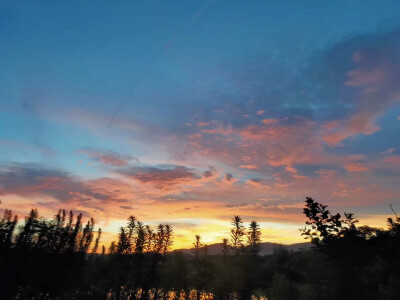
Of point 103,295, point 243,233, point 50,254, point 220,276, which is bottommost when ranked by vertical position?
point 103,295

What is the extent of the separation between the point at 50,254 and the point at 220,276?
33936 mm

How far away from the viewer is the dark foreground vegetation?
17.0 m

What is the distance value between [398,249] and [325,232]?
4.27m

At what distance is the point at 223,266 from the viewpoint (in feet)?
205

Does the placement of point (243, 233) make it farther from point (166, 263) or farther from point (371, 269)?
point (371, 269)

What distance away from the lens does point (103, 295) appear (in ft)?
220

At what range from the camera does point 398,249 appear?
1708 cm

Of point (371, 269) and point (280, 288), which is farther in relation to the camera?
point (280, 288)

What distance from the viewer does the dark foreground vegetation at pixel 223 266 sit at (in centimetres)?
1700

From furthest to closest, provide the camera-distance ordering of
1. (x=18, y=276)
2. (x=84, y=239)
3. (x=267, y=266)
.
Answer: (x=84, y=239), (x=267, y=266), (x=18, y=276)

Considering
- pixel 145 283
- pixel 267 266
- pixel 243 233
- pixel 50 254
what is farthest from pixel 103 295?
pixel 267 266

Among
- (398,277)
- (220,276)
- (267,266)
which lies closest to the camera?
(398,277)

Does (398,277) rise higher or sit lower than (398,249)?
lower

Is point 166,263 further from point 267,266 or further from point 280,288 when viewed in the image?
point 280,288
